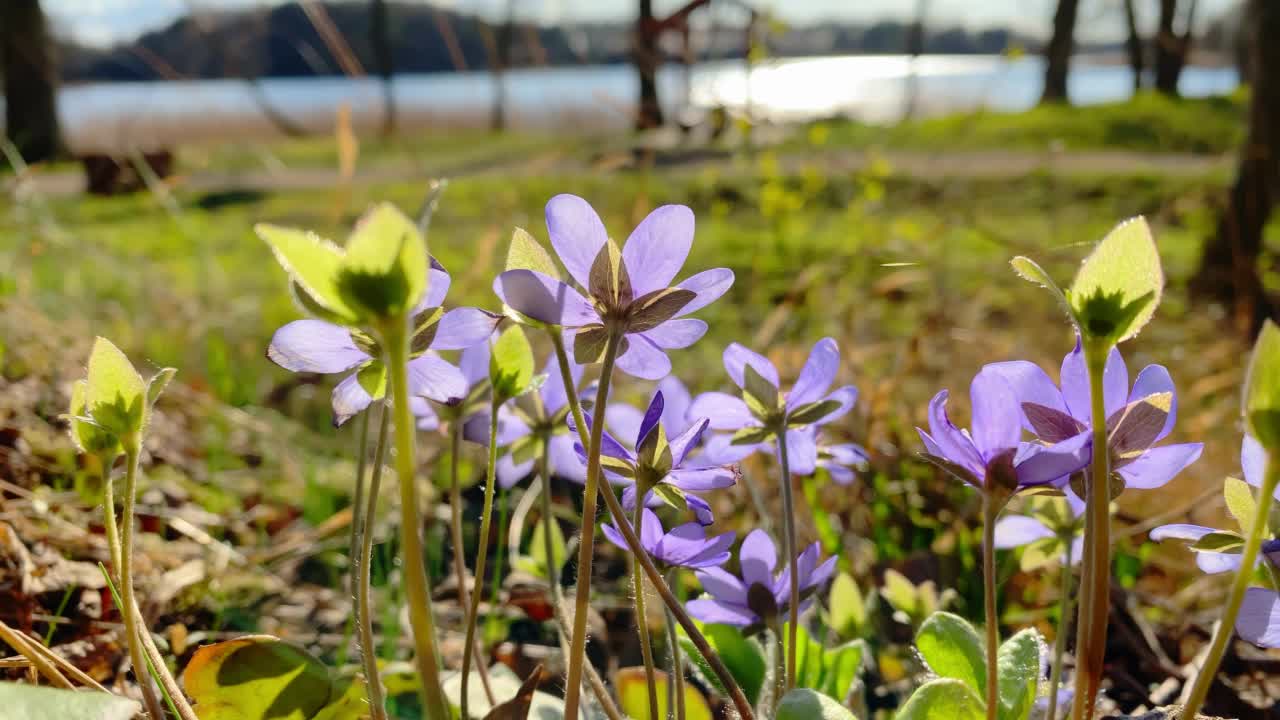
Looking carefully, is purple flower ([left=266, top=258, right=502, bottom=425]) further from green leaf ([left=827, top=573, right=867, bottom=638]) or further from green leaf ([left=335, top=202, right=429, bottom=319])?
green leaf ([left=827, top=573, right=867, bottom=638])

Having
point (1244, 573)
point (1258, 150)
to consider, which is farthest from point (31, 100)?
point (1244, 573)

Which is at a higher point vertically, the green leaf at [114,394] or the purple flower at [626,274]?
the purple flower at [626,274]

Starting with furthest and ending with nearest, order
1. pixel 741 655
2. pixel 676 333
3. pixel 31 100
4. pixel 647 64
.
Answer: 1. pixel 31 100
2. pixel 647 64
3. pixel 741 655
4. pixel 676 333

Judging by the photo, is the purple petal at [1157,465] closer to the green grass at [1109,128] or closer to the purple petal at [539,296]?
the purple petal at [539,296]

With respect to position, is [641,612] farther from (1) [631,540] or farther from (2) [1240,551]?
(2) [1240,551]

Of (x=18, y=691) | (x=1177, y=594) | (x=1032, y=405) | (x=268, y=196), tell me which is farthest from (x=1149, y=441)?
(x=268, y=196)

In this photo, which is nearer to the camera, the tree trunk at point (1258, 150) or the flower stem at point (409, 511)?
the flower stem at point (409, 511)

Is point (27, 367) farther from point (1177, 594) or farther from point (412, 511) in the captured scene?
point (1177, 594)

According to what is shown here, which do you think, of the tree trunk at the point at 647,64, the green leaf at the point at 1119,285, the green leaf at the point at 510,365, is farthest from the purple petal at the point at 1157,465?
the tree trunk at the point at 647,64
